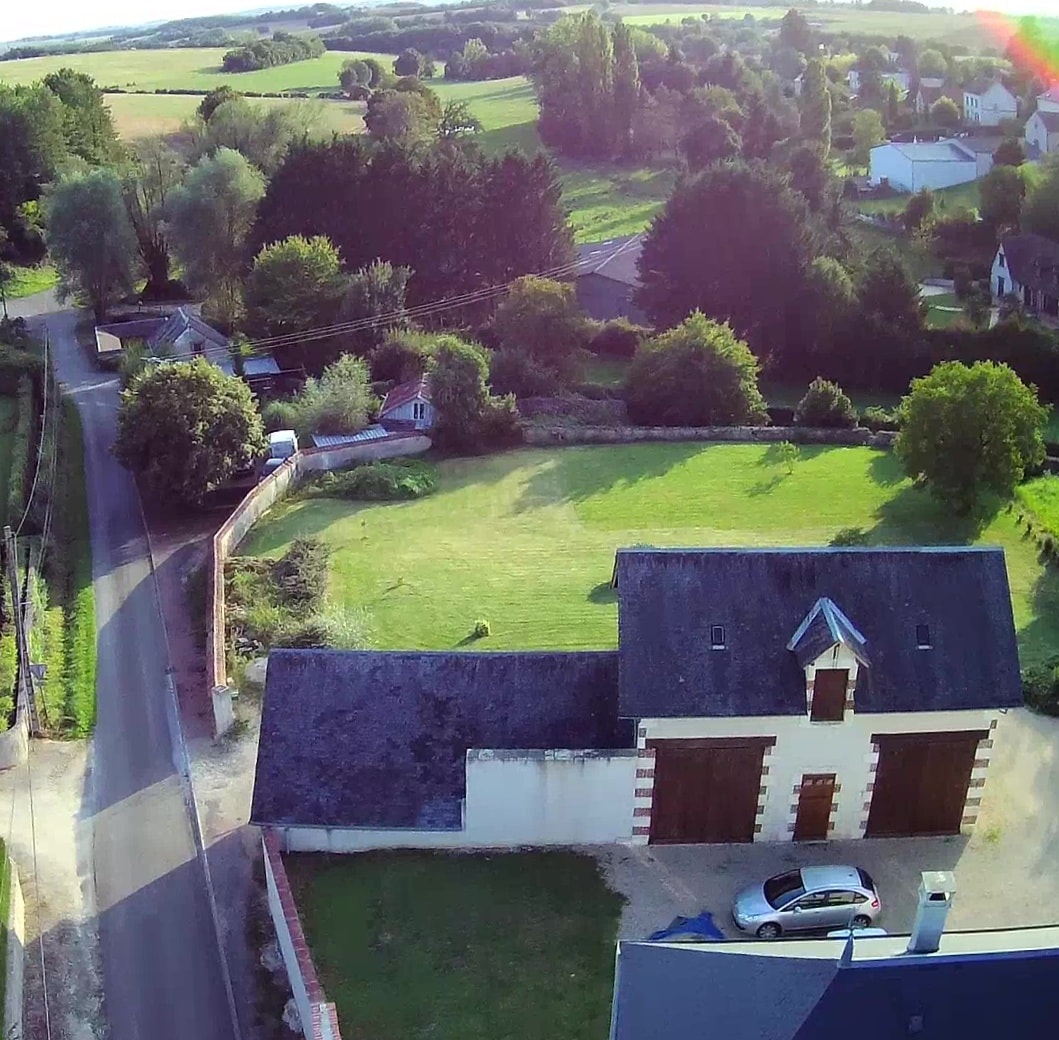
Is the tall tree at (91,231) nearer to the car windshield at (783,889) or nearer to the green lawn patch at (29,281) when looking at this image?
the green lawn patch at (29,281)

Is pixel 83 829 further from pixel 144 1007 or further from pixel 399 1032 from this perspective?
pixel 399 1032

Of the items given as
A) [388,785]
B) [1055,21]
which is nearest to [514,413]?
[388,785]

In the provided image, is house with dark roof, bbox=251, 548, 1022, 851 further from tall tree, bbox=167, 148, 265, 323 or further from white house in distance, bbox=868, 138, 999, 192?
white house in distance, bbox=868, 138, 999, 192

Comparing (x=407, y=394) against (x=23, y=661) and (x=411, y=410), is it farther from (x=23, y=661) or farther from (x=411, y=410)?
(x=23, y=661)


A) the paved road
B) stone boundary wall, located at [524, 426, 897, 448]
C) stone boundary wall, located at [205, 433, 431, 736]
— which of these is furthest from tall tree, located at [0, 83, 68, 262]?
the paved road

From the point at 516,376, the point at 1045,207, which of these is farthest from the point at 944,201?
the point at 516,376

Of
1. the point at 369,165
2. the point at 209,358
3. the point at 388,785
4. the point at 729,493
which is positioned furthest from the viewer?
the point at 369,165

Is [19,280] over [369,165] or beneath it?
beneath
